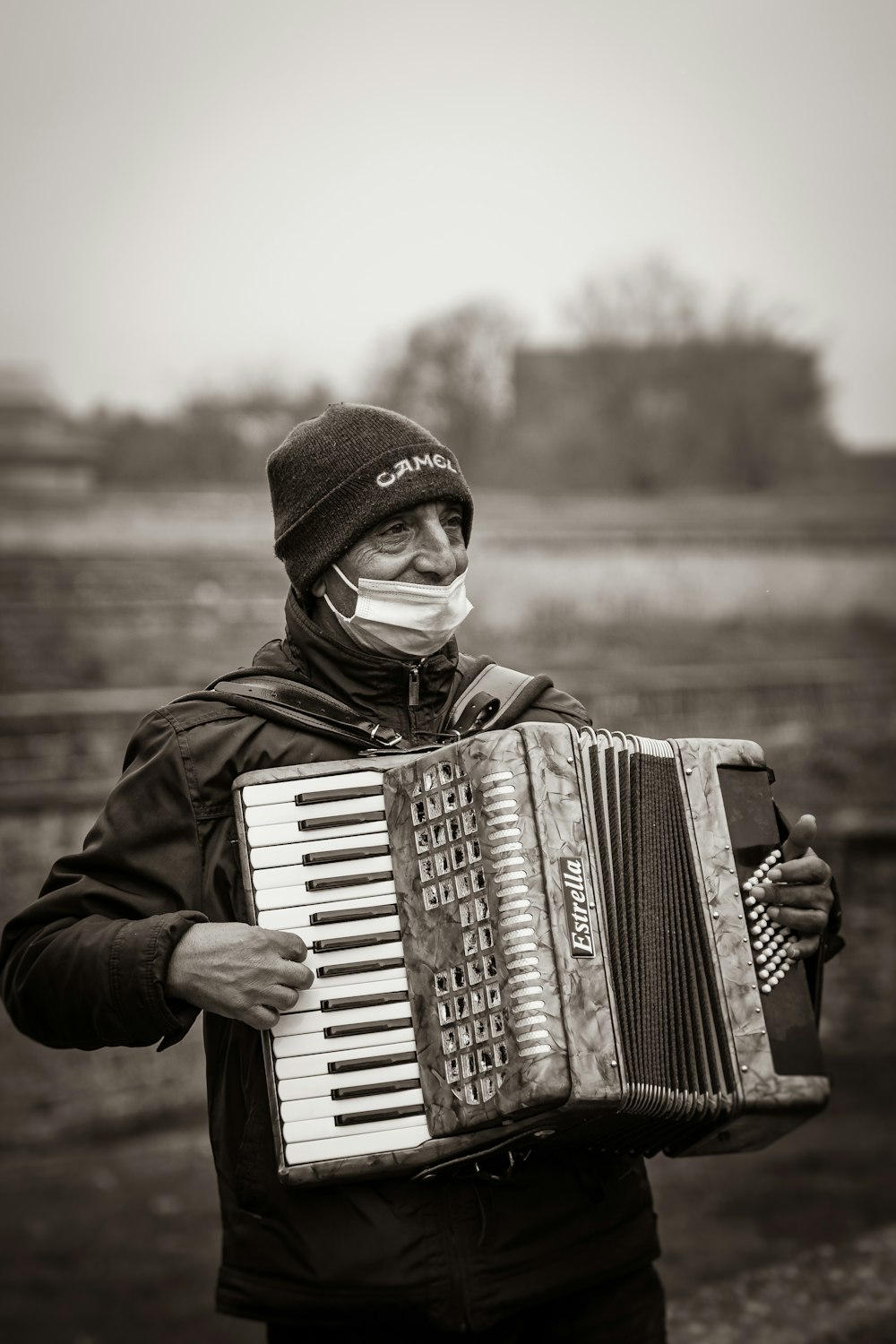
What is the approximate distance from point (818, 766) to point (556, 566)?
4.53m

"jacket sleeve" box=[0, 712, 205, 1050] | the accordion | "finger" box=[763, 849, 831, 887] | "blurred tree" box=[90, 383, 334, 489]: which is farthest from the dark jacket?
"blurred tree" box=[90, 383, 334, 489]

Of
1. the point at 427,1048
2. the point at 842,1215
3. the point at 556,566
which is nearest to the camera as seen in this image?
the point at 427,1048

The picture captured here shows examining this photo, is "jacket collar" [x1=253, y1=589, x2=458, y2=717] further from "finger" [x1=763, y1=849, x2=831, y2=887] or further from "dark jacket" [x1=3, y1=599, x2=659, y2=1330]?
"finger" [x1=763, y1=849, x2=831, y2=887]

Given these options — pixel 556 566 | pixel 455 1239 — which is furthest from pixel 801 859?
pixel 556 566

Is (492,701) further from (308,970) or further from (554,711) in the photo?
(308,970)

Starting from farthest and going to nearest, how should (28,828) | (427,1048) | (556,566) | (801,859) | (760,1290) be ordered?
(556,566), (28,828), (760,1290), (801,859), (427,1048)

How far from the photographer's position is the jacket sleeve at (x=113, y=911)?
229 cm

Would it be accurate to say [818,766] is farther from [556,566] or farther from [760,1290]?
[760,1290]

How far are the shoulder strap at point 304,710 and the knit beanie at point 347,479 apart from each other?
245 mm

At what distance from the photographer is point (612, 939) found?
2240 millimetres

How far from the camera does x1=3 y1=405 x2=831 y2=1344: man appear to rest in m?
2.27

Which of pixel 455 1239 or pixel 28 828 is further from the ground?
pixel 28 828

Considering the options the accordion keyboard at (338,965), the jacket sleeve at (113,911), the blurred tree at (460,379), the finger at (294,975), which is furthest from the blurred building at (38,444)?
the finger at (294,975)

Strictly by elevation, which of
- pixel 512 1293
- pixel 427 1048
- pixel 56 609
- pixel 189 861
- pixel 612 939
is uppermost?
pixel 56 609
